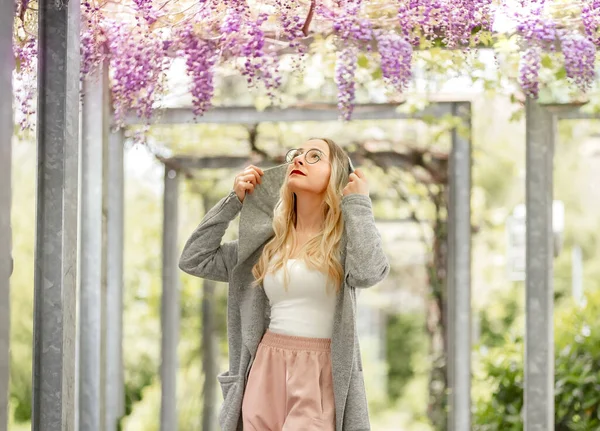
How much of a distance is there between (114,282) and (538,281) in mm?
2308

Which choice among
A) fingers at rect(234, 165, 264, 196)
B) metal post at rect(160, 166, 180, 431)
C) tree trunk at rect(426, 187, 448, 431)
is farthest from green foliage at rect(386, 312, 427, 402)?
fingers at rect(234, 165, 264, 196)

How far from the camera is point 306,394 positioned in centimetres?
260

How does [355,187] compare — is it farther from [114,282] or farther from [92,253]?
[114,282]

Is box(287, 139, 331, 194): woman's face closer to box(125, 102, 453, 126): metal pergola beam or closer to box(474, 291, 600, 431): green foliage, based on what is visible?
box(125, 102, 453, 126): metal pergola beam

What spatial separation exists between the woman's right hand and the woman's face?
163 mm

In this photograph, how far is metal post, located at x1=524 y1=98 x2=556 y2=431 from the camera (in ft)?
13.0

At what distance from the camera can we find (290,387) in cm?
262

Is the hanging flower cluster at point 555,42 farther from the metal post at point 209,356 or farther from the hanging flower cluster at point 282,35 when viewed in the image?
the metal post at point 209,356

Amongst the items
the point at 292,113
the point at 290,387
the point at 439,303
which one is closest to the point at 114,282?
the point at 292,113

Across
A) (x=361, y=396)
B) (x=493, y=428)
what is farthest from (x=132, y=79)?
(x=493, y=428)

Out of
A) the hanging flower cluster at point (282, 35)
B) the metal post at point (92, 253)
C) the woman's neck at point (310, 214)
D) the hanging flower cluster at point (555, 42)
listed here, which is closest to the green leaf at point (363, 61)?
the hanging flower cluster at point (282, 35)

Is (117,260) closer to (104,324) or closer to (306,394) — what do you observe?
(104,324)

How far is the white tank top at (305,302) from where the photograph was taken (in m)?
2.68

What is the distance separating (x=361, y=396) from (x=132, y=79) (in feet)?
5.57
